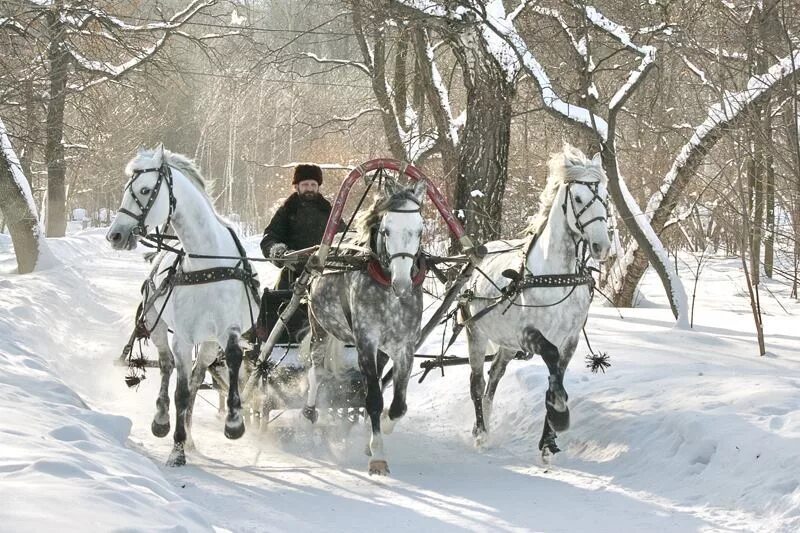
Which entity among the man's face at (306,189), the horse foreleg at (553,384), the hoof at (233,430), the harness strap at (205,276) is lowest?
the hoof at (233,430)

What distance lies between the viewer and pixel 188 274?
697 cm

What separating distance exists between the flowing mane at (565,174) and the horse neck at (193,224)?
2461 mm

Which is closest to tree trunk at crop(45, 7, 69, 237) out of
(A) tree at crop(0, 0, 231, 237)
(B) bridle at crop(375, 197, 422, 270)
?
(A) tree at crop(0, 0, 231, 237)

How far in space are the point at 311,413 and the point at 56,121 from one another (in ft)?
43.2

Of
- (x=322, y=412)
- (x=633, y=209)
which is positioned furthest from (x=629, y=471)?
(x=633, y=209)

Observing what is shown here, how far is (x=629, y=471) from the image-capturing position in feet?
21.9

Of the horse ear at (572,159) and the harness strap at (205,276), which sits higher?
the horse ear at (572,159)

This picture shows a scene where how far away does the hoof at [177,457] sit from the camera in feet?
22.1

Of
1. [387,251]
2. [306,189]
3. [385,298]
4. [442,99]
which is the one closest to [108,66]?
[442,99]

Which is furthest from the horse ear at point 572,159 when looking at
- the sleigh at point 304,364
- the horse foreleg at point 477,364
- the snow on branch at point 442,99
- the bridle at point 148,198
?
the snow on branch at point 442,99

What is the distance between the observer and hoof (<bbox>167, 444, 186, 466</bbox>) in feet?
22.1

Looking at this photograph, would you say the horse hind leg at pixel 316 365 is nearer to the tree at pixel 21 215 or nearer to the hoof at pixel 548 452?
the hoof at pixel 548 452

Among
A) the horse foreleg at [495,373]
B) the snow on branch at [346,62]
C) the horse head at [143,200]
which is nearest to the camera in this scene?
the horse head at [143,200]

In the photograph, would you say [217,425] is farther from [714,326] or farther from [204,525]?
[714,326]
